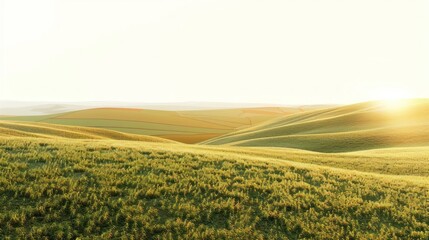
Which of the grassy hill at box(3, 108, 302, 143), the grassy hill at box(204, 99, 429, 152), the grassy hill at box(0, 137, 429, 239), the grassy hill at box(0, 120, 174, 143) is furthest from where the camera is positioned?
the grassy hill at box(3, 108, 302, 143)

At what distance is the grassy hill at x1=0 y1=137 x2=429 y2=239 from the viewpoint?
31.5 feet

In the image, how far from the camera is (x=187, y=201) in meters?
11.7

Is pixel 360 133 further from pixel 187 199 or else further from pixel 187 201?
pixel 187 201

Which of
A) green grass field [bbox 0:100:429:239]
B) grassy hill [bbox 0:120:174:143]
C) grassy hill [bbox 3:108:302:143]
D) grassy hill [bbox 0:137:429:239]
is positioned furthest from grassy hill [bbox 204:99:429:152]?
grassy hill [bbox 0:137:429:239]

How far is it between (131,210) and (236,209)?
4368mm

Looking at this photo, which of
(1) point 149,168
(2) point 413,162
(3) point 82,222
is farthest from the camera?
(2) point 413,162

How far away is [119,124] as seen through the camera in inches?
3910

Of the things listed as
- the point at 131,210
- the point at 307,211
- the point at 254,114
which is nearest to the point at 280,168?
the point at 307,211

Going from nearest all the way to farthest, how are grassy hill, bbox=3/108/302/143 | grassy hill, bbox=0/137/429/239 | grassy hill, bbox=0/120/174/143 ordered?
grassy hill, bbox=0/137/429/239, grassy hill, bbox=0/120/174/143, grassy hill, bbox=3/108/302/143

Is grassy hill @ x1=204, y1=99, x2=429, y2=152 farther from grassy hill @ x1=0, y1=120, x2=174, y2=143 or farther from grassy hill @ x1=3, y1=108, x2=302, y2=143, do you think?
grassy hill @ x1=0, y1=120, x2=174, y2=143

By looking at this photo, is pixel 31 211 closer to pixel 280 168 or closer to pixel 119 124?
pixel 280 168

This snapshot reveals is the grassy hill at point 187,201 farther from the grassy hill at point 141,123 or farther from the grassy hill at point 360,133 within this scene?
the grassy hill at point 141,123

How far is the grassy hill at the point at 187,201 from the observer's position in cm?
960

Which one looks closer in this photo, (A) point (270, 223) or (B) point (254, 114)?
(A) point (270, 223)
